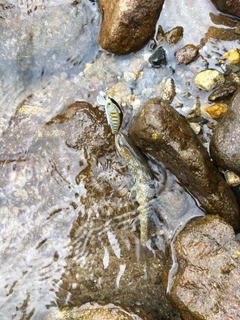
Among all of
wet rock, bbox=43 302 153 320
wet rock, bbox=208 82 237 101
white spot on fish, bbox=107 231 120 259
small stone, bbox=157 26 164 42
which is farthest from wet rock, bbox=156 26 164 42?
wet rock, bbox=43 302 153 320

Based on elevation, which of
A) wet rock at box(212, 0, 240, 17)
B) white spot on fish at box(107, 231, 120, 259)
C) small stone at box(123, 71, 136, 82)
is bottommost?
white spot on fish at box(107, 231, 120, 259)

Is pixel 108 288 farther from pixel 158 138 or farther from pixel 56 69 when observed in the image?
pixel 56 69

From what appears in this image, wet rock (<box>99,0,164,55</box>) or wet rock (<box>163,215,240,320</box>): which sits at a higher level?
wet rock (<box>99,0,164,55</box>)

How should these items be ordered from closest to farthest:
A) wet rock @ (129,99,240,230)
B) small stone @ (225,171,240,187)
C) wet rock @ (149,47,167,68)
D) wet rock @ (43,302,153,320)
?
wet rock @ (129,99,240,230)
wet rock @ (43,302,153,320)
small stone @ (225,171,240,187)
wet rock @ (149,47,167,68)

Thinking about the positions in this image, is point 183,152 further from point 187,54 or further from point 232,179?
point 187,54

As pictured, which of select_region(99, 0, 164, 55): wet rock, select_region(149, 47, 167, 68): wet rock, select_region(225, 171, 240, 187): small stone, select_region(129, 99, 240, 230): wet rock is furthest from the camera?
select_region(149, 47, 167, 68): wet rock

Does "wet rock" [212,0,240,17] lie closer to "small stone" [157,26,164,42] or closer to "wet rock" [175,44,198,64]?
"wet rock" [175,44,198,64]
